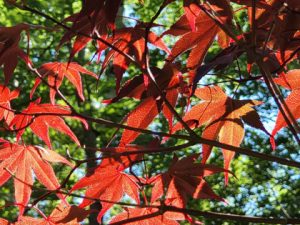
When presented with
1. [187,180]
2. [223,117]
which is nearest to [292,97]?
[223,117]

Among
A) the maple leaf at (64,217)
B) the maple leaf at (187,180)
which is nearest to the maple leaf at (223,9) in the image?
the maple leaf at (187,180)

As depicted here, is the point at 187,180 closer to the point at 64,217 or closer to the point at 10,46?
the point at 64,217

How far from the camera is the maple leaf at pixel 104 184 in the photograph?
2.93 ft

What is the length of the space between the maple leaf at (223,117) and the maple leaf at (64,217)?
200mm

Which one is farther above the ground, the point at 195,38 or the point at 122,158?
the point at 195,38

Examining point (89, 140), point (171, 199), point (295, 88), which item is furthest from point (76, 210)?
point (89, 140)

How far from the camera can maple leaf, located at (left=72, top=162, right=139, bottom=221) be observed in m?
0.89

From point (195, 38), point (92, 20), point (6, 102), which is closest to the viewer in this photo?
point (92, 20)

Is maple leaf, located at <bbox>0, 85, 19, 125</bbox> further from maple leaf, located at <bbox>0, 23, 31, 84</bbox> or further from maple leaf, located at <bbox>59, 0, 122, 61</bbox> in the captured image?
maple leaf, located at <bbox>59, 0, 122, 61</bbox>

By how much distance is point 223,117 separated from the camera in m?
0.87

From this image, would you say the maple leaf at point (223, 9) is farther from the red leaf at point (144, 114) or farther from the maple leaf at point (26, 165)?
the maple leaf at point (26, 165)

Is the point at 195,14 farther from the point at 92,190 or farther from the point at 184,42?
the point at 92,190

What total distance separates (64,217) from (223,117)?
294 millimetres

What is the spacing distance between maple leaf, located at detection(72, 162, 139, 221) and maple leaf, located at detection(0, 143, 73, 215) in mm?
95
